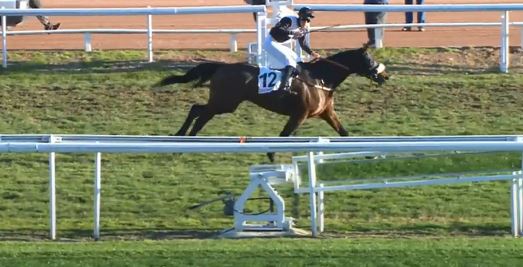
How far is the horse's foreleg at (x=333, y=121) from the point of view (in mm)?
12471

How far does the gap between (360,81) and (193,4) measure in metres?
9.64

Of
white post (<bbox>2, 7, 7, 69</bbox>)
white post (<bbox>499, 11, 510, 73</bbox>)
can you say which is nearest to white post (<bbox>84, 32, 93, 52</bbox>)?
white post (<bbox>2, 7, 7, 69</bbox>)

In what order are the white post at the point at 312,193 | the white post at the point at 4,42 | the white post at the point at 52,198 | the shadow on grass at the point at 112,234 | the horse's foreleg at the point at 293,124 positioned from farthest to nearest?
1. the white post at the point at 4,42
2. the horse's foreleg at the point at 293,124
3. the shadow on grass at the point at 112,234
4. the white post at the point at 312,193
5. the white post at the point at 52,198

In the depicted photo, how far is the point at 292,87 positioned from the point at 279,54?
1.04 feet

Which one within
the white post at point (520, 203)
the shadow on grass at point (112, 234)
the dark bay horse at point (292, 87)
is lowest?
the shadow on grass at point (112, 234)

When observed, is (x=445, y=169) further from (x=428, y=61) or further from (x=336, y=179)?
(x=428, y=61)

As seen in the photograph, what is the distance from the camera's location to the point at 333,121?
1255 centimetres

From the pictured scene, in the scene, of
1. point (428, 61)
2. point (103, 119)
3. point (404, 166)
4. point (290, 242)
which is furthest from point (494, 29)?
point (290, 242)

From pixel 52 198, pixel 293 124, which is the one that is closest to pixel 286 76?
pixel 293 124

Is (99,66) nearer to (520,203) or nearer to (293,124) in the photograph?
(293,124)

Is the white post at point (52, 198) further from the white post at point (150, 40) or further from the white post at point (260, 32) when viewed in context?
the white post at point (150, 40)

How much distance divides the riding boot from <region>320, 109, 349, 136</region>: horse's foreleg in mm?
403

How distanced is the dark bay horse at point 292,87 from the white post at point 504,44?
2394mm

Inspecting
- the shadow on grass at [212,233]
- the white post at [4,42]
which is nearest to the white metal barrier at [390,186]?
the shadow on grass at [212,233]
